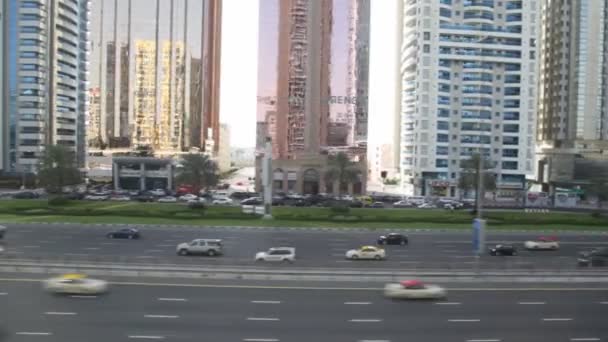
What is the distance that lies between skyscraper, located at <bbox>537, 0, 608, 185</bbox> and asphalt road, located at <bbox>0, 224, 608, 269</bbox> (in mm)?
56447

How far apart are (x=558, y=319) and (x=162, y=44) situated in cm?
10925

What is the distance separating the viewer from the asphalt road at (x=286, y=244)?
28656 mm

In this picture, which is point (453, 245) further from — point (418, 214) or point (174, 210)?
point (174, 210)

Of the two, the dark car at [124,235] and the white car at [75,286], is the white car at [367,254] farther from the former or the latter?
the dark car at [124,235]

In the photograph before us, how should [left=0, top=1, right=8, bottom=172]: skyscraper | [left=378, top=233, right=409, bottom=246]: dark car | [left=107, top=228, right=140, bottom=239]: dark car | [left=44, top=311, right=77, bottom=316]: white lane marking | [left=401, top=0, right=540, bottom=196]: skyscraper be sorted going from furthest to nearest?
[left=0, top=1, right=8, bottom=172]: skyscraper
[left=401, top=0, right=540, bottom=196]: skyscraper
[left=378, top=233, right=409, bottom=246]: dark car
[left=107, top=228, right=140, bottom=239]: dark car
[left=44, top=311, right=77, bottom=316]: white lane marking

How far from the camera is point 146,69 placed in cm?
11800

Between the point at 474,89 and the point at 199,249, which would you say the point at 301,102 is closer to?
the point at 474,89

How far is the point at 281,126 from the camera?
3489 inches

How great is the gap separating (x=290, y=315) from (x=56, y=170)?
5026 centimetres

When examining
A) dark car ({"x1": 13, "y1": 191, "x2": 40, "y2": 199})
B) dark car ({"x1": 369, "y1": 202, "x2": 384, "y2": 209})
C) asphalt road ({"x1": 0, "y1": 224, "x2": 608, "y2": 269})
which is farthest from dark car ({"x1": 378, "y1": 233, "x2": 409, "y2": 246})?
dark car ({"x1": 13, "y1": 191, "x2": 40, "y2": 199})

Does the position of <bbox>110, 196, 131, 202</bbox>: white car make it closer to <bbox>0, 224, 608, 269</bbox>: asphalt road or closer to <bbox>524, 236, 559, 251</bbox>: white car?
<bbox>0, 224, 608, 269</bbox>: asphalt road

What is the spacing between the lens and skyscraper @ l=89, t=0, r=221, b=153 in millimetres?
115438

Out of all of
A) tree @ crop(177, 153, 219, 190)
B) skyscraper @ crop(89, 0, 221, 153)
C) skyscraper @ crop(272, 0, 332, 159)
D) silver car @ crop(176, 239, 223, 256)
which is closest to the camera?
silver car @ crop(176, 239, 223, 256)

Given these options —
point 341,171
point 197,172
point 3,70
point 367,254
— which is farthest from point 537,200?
point 3,70
